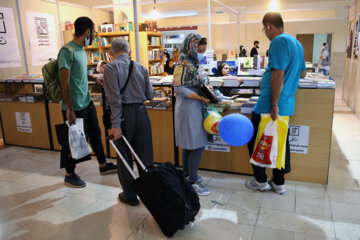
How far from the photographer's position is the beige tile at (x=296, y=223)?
7.36ft

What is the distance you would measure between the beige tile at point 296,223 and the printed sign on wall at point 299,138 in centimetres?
77

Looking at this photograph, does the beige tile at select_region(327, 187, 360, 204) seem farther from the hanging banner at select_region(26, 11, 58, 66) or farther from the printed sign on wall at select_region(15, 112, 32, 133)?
the hanging banner at select_region(26, 11, 58, 66)

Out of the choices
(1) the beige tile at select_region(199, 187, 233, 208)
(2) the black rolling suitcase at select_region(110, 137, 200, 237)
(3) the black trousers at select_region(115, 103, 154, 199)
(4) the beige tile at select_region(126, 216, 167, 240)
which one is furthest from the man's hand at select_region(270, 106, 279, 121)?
(4) the beige tile at select_region(126, 216, 167, 240)

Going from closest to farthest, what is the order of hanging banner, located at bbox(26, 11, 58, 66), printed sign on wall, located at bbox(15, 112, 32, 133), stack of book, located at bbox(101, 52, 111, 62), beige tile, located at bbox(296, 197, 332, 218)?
beige tile, located at bbox(296, 197, 332, 218) < printed sign on wall, located at bbox(15, 112, 32, 133) < hanging banner, located at bbox(26, 11, 58, 66) < stack of book, located at bbox(101, 52, 111, 62)

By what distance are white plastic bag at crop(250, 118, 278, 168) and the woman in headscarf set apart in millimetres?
520

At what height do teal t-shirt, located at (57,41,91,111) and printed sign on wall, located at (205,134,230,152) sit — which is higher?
teal t-shirt, located at (57,41,91,111)

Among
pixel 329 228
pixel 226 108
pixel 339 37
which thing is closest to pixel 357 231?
pixel 329 228

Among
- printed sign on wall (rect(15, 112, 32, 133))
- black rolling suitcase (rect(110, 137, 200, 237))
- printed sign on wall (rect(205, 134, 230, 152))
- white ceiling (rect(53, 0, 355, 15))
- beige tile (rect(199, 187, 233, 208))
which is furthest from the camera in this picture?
white ceiling (rect(53, 0, 355, 15))

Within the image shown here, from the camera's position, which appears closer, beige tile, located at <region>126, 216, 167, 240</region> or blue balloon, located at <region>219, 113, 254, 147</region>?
beige tile, located at <region>126, 216, 167, 240</region>

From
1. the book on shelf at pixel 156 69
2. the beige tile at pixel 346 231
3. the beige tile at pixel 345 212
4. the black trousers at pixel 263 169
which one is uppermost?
the book on shelf at pixel 156 69

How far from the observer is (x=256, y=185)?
294 cm

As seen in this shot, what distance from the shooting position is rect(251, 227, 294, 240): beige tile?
7.13ft

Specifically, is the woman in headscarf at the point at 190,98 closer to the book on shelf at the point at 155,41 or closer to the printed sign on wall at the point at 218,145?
the printed sign on wall at the point at 218,145

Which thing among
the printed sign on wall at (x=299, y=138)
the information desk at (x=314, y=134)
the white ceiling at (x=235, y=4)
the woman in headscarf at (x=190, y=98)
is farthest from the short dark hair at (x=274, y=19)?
the white ceiling at (x=235, y=4)
